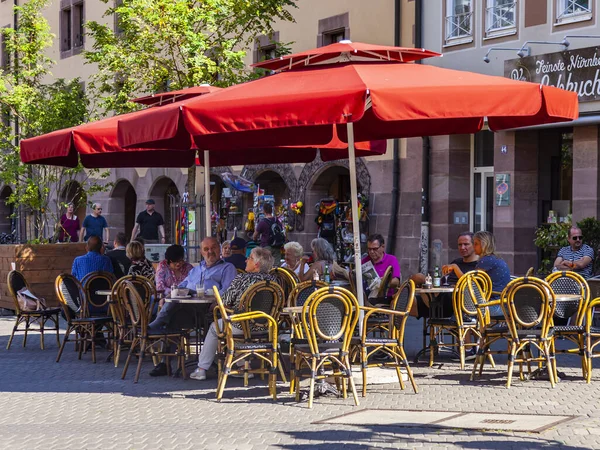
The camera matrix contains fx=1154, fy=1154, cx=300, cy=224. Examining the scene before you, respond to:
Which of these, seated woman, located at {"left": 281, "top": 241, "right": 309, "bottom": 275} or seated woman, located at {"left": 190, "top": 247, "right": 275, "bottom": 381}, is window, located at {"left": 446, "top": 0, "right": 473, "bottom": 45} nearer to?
seated woman, located at {"left": 281, "top": 241, "right": 309, "bottom": 275}

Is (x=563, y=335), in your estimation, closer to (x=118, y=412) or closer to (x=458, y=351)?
(x=458, y=351)

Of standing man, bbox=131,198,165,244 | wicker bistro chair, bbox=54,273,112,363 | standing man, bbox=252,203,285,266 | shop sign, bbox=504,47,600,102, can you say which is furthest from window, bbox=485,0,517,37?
wicker bistro chair, bbox=54,273,112,363

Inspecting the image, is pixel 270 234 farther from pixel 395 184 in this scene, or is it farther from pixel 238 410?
pixel 238 410

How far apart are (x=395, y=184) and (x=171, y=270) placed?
33.7 feet

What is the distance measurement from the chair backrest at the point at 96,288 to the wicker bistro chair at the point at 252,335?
2944 mm

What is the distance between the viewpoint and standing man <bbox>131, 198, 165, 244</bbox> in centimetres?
2362

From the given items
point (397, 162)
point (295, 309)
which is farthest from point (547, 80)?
point (295, 309)

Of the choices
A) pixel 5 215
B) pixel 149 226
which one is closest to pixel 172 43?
pixel 149 226

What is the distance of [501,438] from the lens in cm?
780

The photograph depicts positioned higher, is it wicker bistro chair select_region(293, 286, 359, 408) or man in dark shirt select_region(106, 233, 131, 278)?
man in dark shirt select_region(106, 233, 131, 278)

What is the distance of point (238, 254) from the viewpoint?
48.0 feet

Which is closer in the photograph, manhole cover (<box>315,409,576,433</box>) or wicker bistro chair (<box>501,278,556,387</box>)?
manhole cover (<box>315,409,576,433</box>)

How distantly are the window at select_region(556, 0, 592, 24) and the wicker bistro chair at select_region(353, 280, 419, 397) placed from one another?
9.44 m

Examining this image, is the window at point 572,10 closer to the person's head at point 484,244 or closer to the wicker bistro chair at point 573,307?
the person's head at point 484,244
